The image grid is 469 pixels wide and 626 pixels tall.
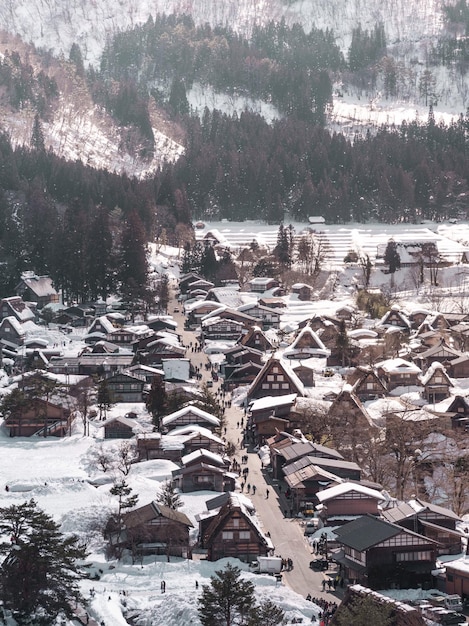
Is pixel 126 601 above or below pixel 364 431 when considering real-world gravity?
above

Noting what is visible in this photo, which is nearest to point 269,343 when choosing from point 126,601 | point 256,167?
point 126,601

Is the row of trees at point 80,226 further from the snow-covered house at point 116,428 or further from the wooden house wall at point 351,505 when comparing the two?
the wooden house wall at point 351,505

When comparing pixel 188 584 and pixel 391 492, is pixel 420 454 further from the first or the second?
pixel 188 584

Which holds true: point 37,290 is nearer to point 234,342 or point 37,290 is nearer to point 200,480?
point 234,342

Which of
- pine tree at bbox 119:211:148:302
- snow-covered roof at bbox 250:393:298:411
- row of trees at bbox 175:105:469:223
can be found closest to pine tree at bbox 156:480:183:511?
snow-covered roof at bbox 250:393:298:411

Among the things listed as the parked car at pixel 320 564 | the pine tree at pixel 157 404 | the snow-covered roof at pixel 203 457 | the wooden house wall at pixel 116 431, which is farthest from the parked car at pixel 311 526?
the pine tree at pixel 157 404
